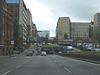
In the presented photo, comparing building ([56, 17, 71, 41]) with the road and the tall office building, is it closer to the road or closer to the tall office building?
the tall office building

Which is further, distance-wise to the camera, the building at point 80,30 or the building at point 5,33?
the building at point 80,30

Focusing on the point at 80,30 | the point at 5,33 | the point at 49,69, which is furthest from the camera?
the point at 80,30

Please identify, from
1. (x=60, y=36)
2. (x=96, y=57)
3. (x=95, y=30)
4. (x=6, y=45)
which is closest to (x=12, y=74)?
(x=96, y=57)

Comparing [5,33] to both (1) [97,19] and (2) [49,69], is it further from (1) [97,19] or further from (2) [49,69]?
(2) [49,69]

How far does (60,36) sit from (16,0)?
3166 cm

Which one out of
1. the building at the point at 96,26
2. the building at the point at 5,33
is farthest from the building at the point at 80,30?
the building at the point at 5,33

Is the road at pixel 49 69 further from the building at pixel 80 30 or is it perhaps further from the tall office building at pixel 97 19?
the building at pixel 80 30

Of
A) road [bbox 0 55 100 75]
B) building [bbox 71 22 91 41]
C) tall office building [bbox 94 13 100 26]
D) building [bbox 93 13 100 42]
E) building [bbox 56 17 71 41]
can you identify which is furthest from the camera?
building [bbox 56 17 71 41]

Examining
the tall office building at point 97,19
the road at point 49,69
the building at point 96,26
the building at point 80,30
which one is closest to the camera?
the road at point 49,69

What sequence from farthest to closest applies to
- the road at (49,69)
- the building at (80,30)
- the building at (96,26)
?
the building at (80,30), the building at (96,26), the road at (49,69)

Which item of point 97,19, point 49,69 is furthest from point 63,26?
point 49,69

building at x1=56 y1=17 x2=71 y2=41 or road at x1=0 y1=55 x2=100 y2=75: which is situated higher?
building at x1=56 y1=17 x2=71 y2=41

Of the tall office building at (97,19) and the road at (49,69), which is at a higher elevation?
the tall office building at (97,19)

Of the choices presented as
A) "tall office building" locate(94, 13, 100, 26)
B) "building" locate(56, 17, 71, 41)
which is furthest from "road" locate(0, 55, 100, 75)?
"building" locate(56, 17, 71, 41)
